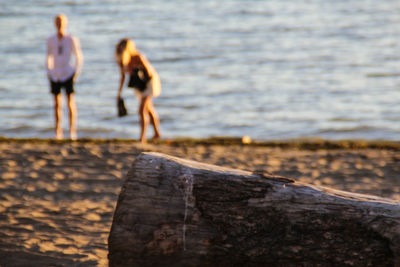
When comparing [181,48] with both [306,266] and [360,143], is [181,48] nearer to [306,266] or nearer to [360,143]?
[360,143]

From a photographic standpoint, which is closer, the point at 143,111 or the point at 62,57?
the point at 62,57

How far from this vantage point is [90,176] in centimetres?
923

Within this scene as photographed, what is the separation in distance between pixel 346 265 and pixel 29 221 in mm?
3504

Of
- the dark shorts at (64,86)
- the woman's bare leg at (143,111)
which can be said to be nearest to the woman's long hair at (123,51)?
the woman's bare leg at (143,111)

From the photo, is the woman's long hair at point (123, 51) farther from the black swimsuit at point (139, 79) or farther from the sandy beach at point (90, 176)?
the sandy beach at point (90, 176)

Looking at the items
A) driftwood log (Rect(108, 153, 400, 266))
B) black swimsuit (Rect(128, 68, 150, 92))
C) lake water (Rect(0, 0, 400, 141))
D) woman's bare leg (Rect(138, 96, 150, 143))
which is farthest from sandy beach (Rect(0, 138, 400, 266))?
lake water (Rect(0, 0, 400, 141))

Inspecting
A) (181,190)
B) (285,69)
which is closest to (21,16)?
(285,69)

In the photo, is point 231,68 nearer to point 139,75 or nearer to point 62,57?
point 139,75

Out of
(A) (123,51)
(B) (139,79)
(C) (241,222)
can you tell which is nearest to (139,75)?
(B) (139,79)

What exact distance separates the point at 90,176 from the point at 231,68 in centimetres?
1331

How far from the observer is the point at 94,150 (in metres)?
10.5

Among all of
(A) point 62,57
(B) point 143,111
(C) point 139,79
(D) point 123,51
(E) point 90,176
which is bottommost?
(E) point 90,176

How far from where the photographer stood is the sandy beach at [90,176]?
22.0 ft

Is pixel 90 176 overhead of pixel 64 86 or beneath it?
beneath
